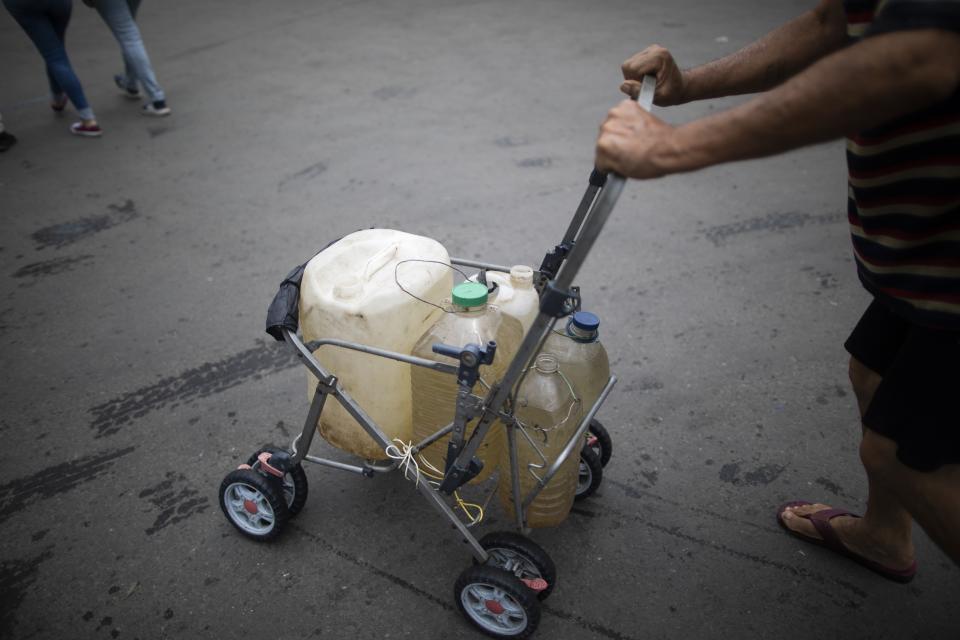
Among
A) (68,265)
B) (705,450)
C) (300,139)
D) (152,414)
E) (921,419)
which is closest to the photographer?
(921,419)

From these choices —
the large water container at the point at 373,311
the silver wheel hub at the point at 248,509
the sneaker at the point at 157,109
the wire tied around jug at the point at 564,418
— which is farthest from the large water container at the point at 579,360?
the sneaker at the point at 157,109

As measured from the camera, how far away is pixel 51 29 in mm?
5059

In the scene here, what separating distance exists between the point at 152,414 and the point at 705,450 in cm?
255

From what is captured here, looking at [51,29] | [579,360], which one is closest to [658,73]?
[579,360]

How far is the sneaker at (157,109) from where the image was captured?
594 centimetres

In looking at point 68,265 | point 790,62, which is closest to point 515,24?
point 68,265

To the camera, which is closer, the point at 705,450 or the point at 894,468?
the point at 894,468

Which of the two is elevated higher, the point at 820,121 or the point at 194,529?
the point at 820,121

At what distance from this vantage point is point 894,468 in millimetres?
1547

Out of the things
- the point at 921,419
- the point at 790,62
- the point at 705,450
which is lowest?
the point at 705,450

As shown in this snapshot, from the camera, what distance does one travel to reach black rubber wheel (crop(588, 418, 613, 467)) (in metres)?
2.30

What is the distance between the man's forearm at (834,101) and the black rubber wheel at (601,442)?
1315 millimetres

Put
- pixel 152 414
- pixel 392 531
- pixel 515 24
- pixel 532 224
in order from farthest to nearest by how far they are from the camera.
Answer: pixel 515 24
pixel 532 224
pixel 152 414
pixel 392 531

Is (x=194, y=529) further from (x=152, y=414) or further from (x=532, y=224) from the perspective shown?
(x=532, y=224)
